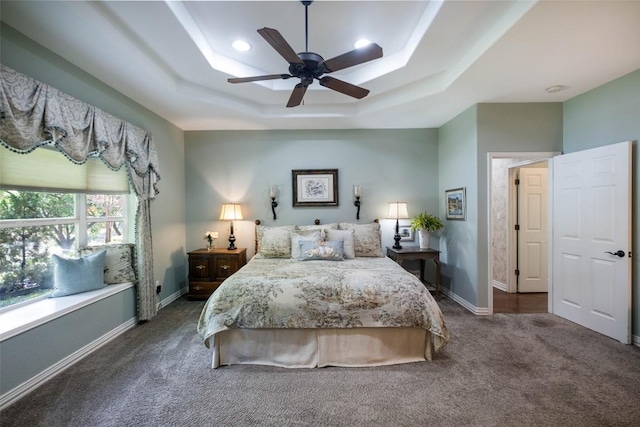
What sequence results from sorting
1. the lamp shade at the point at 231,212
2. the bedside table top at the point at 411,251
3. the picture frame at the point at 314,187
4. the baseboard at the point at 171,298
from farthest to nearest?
1. the picture frame at the point at 314,187
2. the lamp shade at the point at 231,212
3. the bedside table top at the point at 411,251
4. the baseboard at the point at 171,298

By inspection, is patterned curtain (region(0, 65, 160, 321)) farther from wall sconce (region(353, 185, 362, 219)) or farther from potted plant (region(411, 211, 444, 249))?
potted plant (region(411, 211, 444, 249))

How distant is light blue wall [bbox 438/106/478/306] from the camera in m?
3.44

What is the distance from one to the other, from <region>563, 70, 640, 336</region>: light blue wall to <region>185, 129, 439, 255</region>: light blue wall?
169 centimetres

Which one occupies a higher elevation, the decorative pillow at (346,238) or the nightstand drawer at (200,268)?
the decorative pillow at (346,238)

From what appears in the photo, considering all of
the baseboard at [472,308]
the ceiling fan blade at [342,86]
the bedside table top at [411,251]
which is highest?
the ceiling fan blade at [342,86]

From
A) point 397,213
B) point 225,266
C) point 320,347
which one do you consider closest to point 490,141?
point 397,213

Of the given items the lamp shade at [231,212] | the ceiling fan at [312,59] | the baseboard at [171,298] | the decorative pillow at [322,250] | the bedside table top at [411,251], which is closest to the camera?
the ceiling fan at [312,59]

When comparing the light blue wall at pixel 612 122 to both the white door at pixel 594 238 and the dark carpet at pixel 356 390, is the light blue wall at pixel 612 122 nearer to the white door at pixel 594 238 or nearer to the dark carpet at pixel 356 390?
the white door at pixel 594 238

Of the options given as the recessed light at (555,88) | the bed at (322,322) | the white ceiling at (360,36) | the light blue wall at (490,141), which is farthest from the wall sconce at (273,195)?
the recessed light at (555,88)

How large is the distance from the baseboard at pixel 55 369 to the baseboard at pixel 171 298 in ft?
2.17

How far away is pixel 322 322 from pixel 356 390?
54 cm

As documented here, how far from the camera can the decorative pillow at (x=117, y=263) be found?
2.93m

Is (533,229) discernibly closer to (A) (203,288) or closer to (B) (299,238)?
(B) (299,238)

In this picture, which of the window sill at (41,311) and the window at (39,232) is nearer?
the window sill at (41,311)
